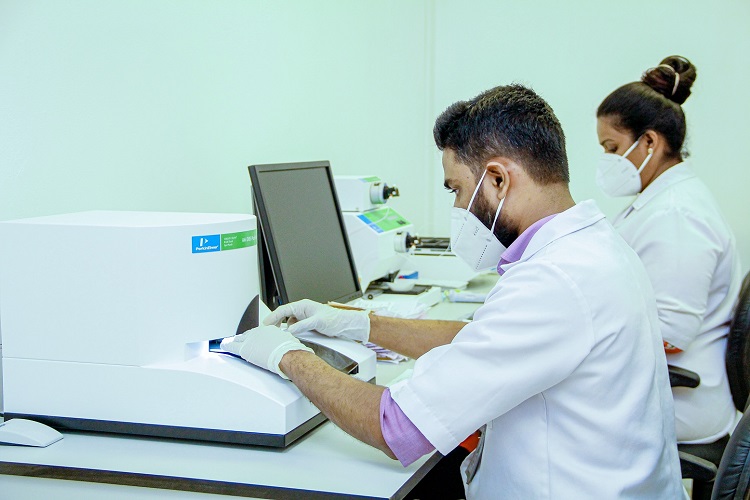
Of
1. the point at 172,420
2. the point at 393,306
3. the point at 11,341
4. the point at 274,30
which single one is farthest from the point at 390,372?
the point at 274,30

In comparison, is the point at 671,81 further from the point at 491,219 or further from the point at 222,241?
the point at 222,241

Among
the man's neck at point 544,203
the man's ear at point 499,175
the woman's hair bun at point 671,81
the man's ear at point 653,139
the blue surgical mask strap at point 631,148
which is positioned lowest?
the man's neck at point 544,203

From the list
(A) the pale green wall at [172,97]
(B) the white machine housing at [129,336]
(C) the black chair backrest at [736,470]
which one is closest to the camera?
(C) the black chair backrest at [736,470]

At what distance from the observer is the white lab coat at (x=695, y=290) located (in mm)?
1985

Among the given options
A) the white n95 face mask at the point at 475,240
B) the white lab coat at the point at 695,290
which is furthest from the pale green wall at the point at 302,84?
the white lab coat at the point at 695,290

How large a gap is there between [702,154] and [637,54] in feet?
1.83

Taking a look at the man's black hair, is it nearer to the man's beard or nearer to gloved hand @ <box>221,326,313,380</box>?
the man's beard

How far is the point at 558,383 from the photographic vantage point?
3.78 ft

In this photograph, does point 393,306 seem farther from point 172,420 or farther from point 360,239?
point 172,420

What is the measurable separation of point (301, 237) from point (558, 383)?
896mm

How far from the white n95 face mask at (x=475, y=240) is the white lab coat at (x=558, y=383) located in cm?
18

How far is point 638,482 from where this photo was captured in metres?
1.16

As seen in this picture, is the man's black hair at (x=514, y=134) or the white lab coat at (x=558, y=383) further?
the man's black hair at (x=514, y=134)

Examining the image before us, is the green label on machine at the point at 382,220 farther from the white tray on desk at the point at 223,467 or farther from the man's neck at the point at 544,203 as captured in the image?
the white tray on desk at the point at 223,467
